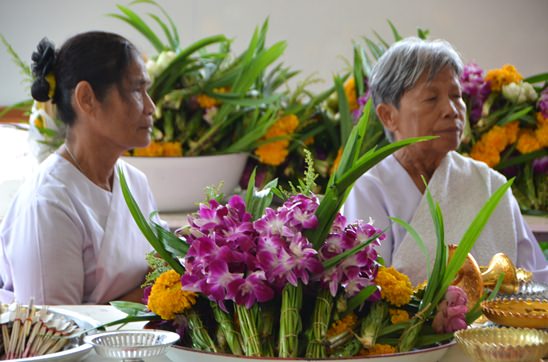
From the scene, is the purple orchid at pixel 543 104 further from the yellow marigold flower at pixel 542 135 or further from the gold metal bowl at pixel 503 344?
the gold metal bowl at pixel 503 344

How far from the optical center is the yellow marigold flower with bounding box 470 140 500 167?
288 cm

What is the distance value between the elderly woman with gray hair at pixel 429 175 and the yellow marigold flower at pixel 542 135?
2.19 ft

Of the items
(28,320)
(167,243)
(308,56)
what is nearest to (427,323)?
(167,243)

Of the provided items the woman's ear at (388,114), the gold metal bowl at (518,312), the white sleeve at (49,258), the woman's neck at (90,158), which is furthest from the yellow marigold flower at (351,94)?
the gold metal bowl at (518,312)

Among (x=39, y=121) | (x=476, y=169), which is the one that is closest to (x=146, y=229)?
(x=476, y=169)

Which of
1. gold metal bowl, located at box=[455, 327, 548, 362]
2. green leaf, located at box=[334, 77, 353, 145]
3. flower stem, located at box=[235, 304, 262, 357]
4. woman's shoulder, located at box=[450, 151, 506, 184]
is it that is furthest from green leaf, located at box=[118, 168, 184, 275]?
green leaf, located at box=[334, 77, 353, 145]

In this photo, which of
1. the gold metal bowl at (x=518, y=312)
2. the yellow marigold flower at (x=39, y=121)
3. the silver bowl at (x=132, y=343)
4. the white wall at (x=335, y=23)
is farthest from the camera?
the white wall at (x=335, y=23)

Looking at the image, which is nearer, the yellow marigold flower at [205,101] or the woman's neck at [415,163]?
the woman's neck at [415,163]

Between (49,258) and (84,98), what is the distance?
1.39ft

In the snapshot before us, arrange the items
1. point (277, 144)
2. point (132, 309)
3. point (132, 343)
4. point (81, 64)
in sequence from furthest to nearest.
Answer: point (277, 144) < point (81, 64) < point (132, 309) < point (132, 343)

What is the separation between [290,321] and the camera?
3.69 feet

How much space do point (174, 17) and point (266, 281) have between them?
2868mm

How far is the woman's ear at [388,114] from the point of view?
2270 mm

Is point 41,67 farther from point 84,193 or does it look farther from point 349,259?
point 349,259
